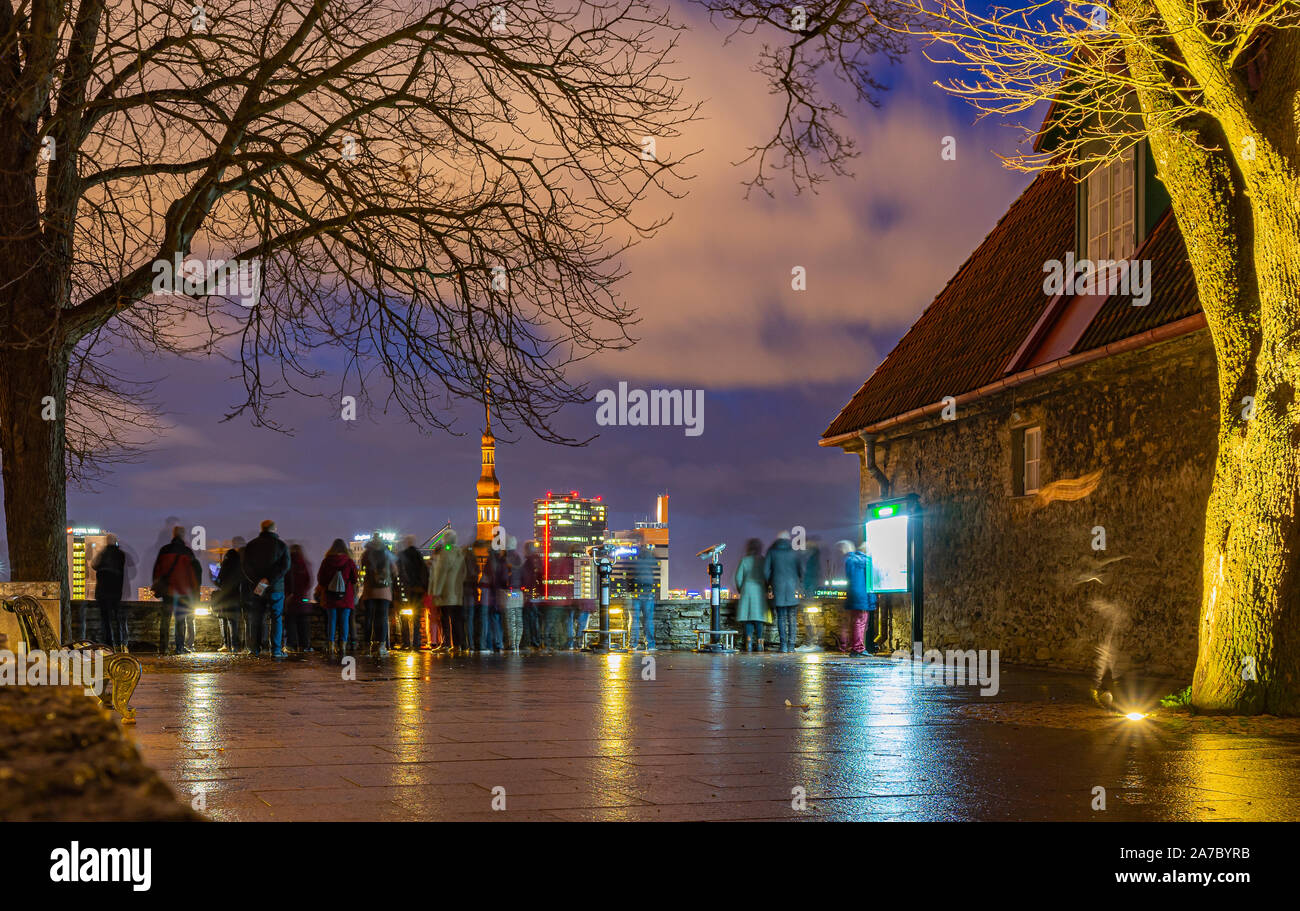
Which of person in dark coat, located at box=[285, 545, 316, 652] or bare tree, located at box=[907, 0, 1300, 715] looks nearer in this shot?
bare tree, located at box=[907, 0, 1300, 715]

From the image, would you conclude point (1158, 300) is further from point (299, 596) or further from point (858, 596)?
point (299, 596)

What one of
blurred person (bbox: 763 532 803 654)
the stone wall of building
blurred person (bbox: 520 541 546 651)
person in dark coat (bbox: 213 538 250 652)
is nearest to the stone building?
the stone wall of building

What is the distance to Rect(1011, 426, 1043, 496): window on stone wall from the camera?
17.9m

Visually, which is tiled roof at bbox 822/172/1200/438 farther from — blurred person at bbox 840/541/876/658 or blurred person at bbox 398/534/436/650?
blurred person at bbox 398/534/436/650

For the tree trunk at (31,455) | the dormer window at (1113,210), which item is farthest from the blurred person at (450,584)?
the dormer window at (1113,210)

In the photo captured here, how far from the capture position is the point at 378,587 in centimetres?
2045

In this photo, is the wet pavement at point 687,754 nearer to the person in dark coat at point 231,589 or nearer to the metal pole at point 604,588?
the person in dark coat at point 231,589

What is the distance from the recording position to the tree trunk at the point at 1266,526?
34.2 ft

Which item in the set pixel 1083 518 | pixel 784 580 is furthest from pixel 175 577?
pixel 1083 518

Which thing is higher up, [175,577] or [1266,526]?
[1266,526]

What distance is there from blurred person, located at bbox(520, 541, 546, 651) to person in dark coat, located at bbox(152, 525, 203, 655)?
4984 mm

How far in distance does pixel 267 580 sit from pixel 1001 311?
11226mm
